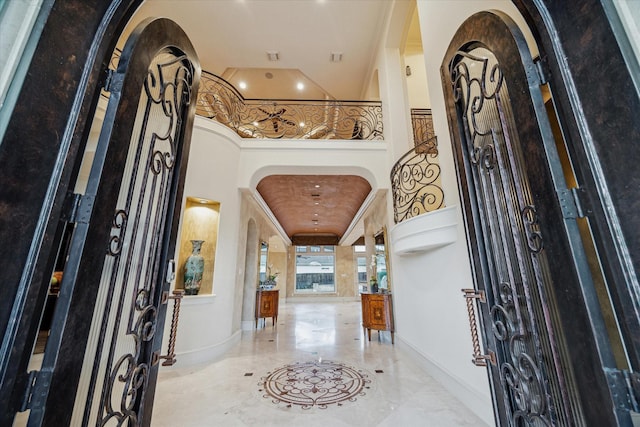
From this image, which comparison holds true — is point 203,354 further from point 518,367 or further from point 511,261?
point 511,261

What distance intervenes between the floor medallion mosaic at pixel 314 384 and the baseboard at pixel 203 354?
1195mm

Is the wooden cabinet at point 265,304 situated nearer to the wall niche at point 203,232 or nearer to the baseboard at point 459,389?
the wall niche at point 203,232

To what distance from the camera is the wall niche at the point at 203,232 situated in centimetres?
426

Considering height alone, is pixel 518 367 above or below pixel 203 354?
above

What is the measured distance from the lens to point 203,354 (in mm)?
3951

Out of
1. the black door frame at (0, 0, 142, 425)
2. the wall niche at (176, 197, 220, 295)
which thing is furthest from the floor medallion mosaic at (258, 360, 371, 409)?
the black door frame at (0, 0, 142, 425)

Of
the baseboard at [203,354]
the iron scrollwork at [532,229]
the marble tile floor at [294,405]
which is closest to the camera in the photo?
the iron scrollwork at [532,229]

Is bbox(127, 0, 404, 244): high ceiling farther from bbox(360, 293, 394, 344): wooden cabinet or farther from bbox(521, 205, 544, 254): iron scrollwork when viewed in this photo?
bbox(521, 205, 544, 254): iron scrollwork

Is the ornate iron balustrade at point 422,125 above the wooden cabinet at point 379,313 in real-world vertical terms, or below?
above

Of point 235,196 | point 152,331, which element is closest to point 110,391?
point 152,331

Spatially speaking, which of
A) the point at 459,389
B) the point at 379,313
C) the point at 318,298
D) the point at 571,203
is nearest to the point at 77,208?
the point at 571,203

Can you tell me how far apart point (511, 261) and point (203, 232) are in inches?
170

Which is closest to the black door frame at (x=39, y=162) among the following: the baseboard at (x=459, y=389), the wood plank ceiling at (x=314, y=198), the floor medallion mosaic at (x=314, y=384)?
the floor medallion mosaic at (x=314, y=384)

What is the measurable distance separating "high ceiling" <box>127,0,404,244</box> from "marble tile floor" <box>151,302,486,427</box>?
3.80 meters
